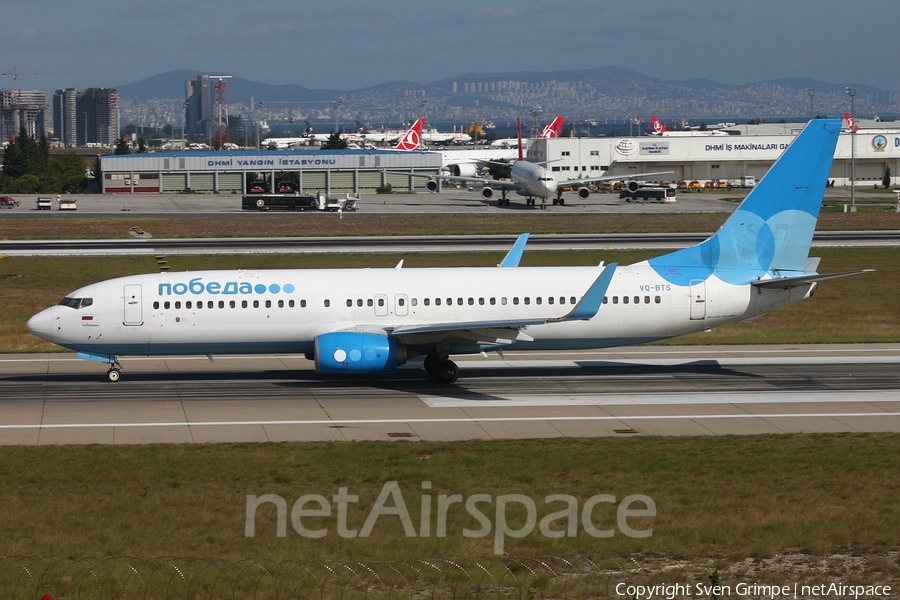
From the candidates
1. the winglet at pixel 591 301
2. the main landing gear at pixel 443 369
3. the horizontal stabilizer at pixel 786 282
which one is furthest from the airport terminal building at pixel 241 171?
the winglet at pixel 591 301

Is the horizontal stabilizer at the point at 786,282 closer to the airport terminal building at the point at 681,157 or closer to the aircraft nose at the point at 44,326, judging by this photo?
the aircraft nose at the point at 44,326

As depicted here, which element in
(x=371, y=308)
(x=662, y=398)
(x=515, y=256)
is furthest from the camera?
(x=515, y=256)

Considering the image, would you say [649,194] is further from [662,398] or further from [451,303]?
[662,398]

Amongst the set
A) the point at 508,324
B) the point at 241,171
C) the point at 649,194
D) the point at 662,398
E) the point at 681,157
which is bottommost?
the point at 662,398

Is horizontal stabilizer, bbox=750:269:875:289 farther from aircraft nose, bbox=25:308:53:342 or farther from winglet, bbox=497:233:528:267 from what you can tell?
aircraft nose, bbox=25:308:53:342

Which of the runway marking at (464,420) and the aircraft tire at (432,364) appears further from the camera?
the aircraft tire at (432,364)

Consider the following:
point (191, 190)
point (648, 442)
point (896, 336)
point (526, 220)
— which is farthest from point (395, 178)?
point (648, 442)

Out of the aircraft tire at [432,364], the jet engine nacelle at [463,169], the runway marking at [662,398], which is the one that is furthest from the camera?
the jet engine nacelle at [463,169]

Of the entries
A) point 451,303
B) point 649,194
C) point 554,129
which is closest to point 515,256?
point 451,303

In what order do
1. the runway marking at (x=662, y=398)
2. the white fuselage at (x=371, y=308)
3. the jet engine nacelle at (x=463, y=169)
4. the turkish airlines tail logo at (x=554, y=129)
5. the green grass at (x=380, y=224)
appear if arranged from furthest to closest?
the turkish airlines tail logo at (x=554, y=129), the jet engine nacelle at (x=463, y=169), the green grass at (x=380, y=224), the white fuselage at (x=371, y=308), the runway marking at (x=662, y=398)

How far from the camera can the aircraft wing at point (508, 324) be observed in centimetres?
3184

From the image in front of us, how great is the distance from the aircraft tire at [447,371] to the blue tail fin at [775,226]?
7.86 m

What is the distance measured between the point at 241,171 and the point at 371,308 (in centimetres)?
11822

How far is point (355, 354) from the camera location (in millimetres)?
32688
